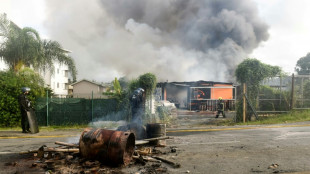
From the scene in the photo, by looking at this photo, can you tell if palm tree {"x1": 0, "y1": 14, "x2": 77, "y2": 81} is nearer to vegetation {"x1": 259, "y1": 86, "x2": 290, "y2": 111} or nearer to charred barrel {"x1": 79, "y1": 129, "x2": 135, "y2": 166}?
charred barrel {"x1": 79, "y1": 129, "x2": 135, "y2": 166}

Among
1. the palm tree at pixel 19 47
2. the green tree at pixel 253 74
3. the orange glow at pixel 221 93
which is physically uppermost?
the palm tree at pixel 19 47

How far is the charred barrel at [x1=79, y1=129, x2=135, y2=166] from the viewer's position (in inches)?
215

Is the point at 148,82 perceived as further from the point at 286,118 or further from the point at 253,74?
the point at 286,118

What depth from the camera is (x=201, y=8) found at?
210 ft

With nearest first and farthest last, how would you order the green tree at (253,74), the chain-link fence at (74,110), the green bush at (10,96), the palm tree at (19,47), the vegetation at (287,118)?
the green bush at (10,96), the vegetation at (287,118), the chain-link fence at (74,110), the green tree at (253,74), the palm tree at (19,47)

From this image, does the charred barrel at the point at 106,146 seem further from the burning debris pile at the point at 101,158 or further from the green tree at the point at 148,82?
the green tree at the point at 148,82

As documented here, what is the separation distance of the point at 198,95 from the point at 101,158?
19.1 m

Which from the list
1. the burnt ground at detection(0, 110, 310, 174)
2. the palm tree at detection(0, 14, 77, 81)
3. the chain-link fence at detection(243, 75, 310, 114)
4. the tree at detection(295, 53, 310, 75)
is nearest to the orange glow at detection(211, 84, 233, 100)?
the chain-link fence at detection(243, 75, 310, 114)

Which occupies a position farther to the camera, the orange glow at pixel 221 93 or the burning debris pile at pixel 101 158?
the orange glow at pixel 221 93

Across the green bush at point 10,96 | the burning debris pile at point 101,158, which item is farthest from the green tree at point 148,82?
the burning debris pile at point 101,158

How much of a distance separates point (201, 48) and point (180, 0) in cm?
1273

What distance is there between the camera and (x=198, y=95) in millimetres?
24000

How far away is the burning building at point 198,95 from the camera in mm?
22453

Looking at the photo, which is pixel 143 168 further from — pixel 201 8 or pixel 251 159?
pixel 201 8
